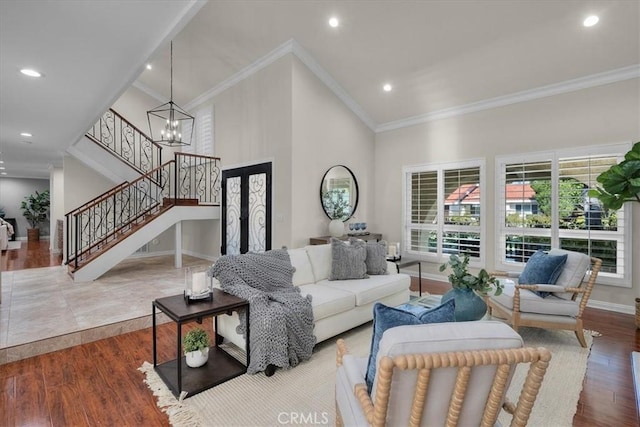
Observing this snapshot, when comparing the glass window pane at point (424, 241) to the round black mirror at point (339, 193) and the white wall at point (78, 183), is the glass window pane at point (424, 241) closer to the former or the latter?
the round black mirror at point (339, 193)

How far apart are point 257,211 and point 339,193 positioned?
158cm

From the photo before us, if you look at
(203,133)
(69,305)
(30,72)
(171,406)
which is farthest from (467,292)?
(203,133)

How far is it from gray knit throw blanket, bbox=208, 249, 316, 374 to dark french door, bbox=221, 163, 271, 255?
8.00 feet

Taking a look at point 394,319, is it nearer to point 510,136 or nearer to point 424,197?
point 510,136

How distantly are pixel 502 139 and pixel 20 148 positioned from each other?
9.76 metres

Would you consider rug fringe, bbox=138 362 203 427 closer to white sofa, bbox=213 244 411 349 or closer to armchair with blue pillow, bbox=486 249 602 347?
white sofa, bbox=213 244 411 349

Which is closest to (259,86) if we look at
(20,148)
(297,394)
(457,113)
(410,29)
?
(410,29)

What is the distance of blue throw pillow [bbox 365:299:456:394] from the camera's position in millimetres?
1402

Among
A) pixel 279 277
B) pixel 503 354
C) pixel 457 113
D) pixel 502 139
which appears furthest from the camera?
pixel 457 113

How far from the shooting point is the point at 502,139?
16.7ft

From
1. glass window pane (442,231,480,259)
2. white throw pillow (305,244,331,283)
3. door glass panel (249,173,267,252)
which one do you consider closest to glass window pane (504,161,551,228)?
glass window pane (442,231,480,259)

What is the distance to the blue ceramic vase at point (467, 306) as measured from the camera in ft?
9.17

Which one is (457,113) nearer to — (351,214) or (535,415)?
(351,214)

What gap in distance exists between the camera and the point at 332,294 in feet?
10.7
